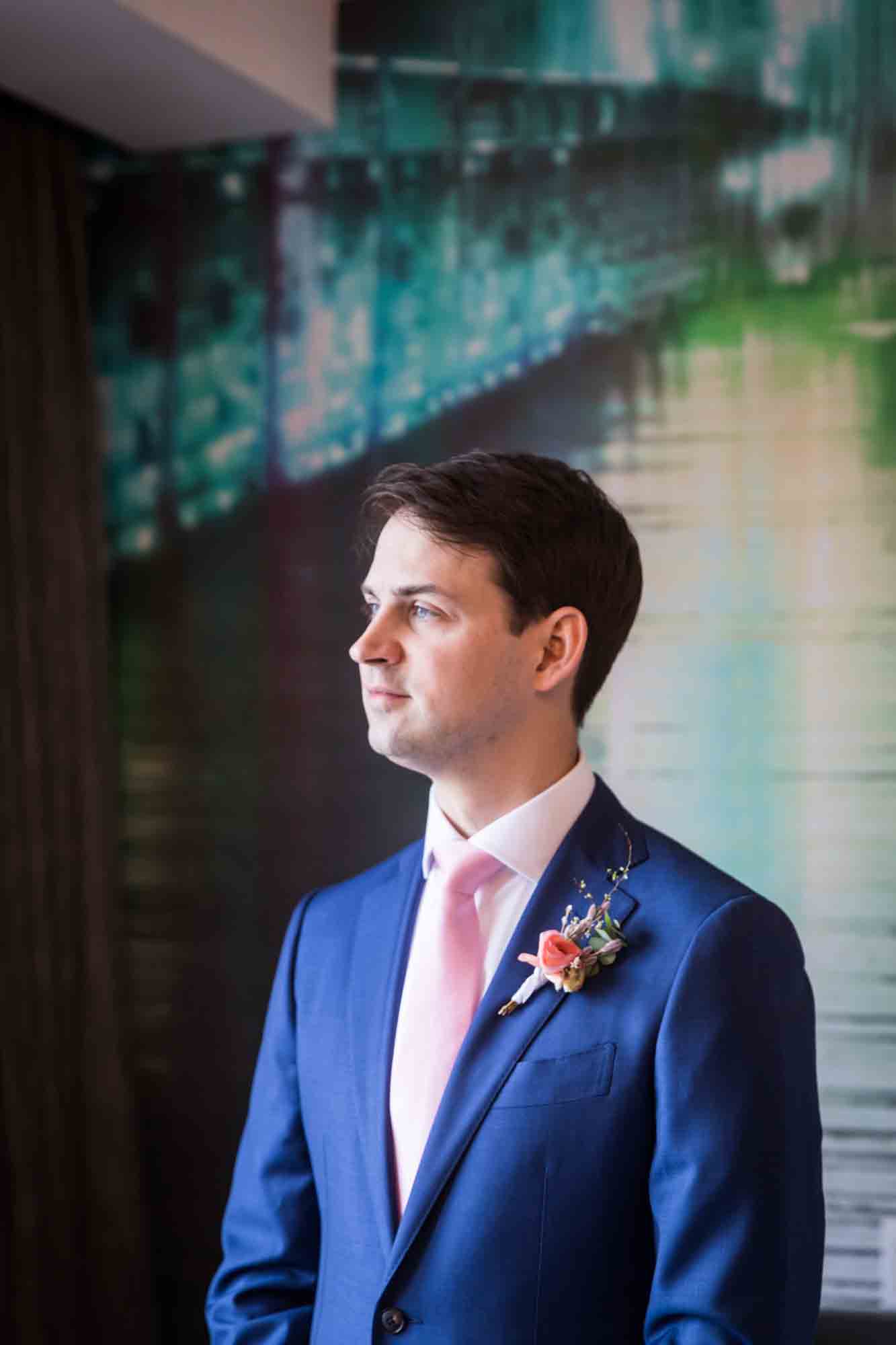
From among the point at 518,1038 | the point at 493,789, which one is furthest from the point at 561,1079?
the point at 493,789

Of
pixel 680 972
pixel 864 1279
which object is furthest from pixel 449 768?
pixel 864 1279

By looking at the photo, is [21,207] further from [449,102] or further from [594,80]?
[594,80]

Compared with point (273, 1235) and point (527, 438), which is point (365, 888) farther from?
point (527, 438)

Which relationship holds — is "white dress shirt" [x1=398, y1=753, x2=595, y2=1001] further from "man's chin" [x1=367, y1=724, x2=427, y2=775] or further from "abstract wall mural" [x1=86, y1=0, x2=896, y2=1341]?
"abstract wall mural" [x1=86, y1=0, x2=896, y2=1341]

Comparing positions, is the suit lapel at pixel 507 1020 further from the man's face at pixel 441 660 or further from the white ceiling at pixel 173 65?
the white ceiling at pixel 173 65

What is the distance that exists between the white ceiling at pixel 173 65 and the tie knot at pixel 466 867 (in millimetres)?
1400

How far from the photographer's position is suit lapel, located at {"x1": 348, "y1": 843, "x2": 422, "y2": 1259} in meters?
1.53

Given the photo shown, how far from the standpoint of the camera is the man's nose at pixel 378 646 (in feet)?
5.14

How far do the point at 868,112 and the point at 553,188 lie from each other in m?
0.59

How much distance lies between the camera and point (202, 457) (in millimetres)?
2863

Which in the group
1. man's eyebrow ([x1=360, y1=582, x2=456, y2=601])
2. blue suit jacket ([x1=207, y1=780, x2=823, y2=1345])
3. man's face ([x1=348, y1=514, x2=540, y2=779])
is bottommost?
blue suit jacket ([x1=207, y1=780, x2=823, y2=1345])

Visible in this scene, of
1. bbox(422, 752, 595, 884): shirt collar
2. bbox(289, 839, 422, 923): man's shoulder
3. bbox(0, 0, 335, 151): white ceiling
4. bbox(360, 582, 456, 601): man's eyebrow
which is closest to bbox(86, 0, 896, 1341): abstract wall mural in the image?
bbox(0, 0, 335, 151): white ceiling

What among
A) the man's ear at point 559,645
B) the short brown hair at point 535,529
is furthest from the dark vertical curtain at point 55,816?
the man's ear at point 559,645

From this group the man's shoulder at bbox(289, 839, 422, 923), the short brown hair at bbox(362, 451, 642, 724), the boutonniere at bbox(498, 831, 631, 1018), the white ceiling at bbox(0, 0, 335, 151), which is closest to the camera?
the boutonniere at bbox(498, 831, 631, 1018)
